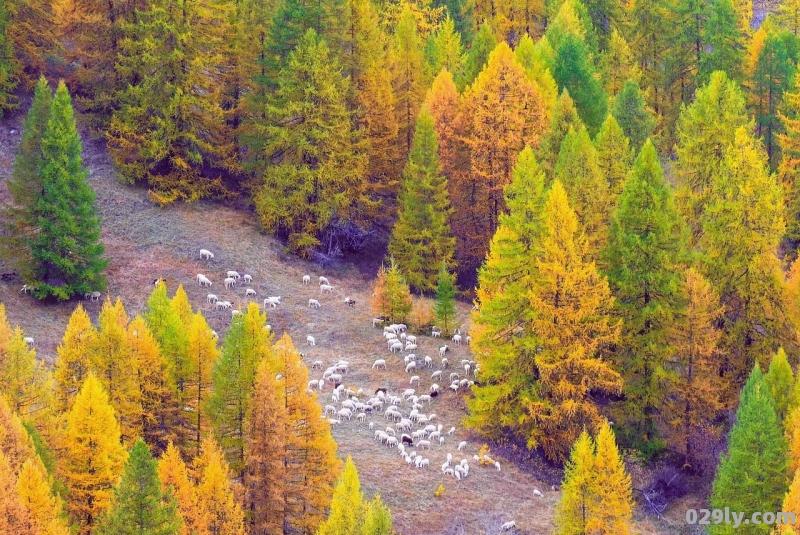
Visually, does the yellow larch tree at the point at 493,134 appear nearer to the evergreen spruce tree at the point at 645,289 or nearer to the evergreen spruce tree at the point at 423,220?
the evergreen spruce tree at the point at 423,220

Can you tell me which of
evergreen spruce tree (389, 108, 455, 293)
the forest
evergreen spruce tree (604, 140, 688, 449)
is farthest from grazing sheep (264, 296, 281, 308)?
evergreen spruce tree (604, 140, 688, 449)

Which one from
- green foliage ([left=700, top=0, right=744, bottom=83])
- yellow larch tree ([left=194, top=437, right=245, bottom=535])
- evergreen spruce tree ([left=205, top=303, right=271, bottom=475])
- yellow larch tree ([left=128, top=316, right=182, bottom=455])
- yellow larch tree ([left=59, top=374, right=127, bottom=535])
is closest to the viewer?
yellow larch tree ([left=194, top=437, right=245, bottom=535])

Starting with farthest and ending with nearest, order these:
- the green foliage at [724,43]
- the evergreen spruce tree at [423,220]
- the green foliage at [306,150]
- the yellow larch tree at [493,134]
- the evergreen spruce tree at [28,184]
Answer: the green foliage at [724,43] → the green foliage at [306,150] → the yellow larch tree at [493,134] → the evergreen spruce tree at [423,220] → the evergreen spruce tree at [28,184]

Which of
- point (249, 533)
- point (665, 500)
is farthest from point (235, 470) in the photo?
point (665, 500)

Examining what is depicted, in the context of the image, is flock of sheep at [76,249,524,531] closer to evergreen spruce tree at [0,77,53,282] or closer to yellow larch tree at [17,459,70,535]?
evergreen spruce tree at [0,77,53,282]

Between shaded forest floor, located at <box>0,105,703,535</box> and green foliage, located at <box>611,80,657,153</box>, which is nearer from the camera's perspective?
shaded forest floor, located at <box>0,105,703,535</box>

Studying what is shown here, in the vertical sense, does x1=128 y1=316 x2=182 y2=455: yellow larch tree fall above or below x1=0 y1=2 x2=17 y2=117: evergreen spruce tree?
below

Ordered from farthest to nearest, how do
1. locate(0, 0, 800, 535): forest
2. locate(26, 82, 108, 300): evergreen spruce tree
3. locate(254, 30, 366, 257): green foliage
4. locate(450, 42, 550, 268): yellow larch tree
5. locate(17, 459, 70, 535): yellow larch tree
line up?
locate(254, 30, 366, 257): green foliage → locate(450, 42, 550, 268): yellow larch tree → locate(26, 82, 108, 300): evergreen spruce tree → locate(0, 0, 800, 535): forest → locate(17, 459, 70, 535): yellow larch tree

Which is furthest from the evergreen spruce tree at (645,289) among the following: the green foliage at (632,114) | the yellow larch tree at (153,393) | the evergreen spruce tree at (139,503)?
the evergreen spruce tree at (139,503)
